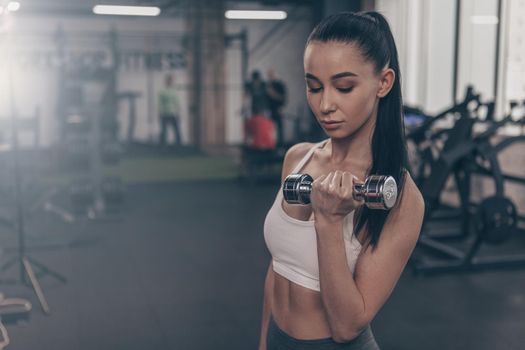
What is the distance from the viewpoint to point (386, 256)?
92cm

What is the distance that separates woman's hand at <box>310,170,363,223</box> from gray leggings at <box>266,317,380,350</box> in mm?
261

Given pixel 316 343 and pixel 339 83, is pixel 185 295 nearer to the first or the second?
pixel 316 343

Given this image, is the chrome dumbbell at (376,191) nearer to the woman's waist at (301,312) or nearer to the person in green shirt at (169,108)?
the woman's waist at (301,312)

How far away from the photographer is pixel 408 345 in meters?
2.75

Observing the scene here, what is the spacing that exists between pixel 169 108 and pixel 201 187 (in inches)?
153

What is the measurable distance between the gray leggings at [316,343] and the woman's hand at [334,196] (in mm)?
261

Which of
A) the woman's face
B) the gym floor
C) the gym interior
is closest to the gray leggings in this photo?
the woman's face

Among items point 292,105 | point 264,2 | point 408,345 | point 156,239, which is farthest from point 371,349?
point 292,105

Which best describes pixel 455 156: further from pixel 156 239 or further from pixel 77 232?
pixel 77 232

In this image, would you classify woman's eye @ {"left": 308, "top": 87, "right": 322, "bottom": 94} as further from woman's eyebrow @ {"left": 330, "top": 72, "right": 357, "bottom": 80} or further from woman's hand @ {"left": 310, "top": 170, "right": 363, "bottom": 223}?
woman's hand @ {"left": 310, "top": 170, "right": 363, "bottom": 223}

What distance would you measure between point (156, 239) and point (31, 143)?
8.12m

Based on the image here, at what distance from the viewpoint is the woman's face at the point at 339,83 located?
0.90 meters

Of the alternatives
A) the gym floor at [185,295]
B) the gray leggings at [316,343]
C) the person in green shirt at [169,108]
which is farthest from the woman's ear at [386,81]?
the person in green shirt at [169,108]

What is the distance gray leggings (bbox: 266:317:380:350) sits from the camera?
1018 millimetres
